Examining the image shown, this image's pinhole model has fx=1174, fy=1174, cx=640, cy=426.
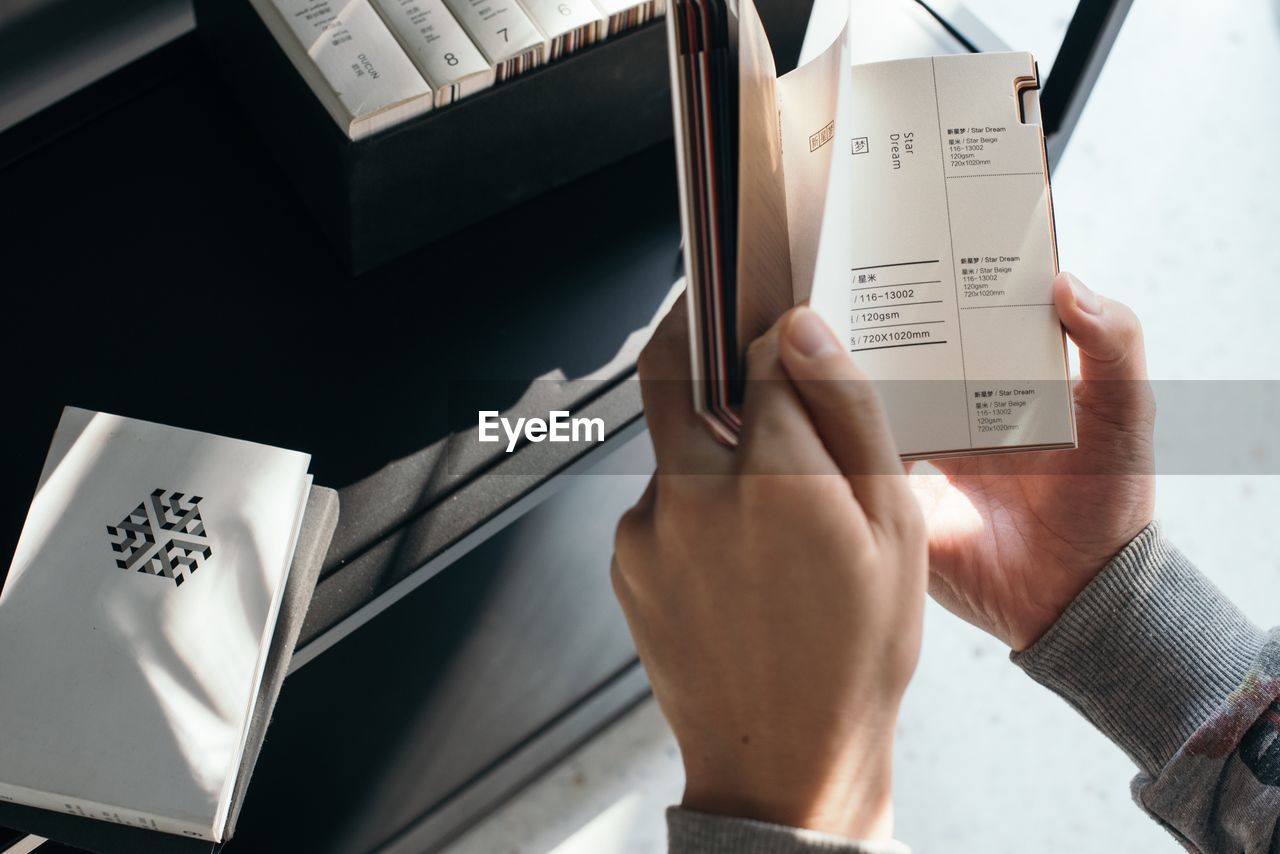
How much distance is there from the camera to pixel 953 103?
708mm

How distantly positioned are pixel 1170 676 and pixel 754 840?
450mm

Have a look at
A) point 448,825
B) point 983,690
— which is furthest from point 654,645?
point 983,690

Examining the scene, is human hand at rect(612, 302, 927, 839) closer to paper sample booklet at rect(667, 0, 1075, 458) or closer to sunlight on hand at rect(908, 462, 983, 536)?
paper sample booklet at rect(667, 0, 1075, 458)

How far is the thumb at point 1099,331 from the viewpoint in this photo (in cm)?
71

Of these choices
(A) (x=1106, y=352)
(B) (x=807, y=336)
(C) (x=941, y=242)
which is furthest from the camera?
(A) (x=1106, y=352)

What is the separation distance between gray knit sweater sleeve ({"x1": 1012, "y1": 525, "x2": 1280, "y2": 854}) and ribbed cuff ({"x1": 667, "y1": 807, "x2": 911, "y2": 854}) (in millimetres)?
358

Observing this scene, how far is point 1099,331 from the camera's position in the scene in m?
0.76

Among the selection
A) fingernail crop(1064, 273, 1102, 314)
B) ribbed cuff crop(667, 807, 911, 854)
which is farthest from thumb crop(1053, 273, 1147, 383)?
ribbed cuff crop(667, 807, 911, 854)

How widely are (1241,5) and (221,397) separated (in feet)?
5.74

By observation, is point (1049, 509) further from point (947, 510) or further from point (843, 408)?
point (843, 408)

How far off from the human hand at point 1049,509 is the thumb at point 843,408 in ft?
1.02

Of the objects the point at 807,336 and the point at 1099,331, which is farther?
the point at 1099,331

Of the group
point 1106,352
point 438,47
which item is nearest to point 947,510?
point 1106,352

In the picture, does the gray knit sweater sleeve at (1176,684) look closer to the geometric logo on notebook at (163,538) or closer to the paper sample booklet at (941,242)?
the paper sample booklet at (941,242)
